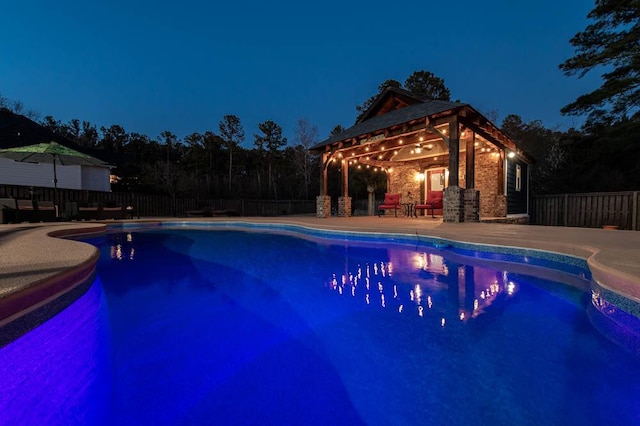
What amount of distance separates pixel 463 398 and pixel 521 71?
81.0m

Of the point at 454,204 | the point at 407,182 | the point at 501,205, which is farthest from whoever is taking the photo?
the point at 407,182

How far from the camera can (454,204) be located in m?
8.79

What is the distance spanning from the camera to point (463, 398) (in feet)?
5.51

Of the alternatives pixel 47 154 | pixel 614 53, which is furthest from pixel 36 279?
pixel 614 53

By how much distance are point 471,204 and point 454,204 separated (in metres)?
0.62

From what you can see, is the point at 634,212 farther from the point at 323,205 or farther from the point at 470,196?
the point at 323,205

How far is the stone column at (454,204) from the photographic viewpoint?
867 centimetres

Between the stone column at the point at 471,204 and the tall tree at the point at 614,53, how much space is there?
8002mm

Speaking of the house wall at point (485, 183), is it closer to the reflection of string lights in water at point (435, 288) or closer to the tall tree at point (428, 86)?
the reflection of string lights in water at point (435, 288)

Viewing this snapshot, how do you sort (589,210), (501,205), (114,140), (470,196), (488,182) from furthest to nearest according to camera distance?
(114,140), (488,182), (589,210), (501,205), (470,196)

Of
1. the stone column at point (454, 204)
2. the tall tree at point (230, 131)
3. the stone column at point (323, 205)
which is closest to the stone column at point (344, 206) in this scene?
the stone column at point (323, 205)

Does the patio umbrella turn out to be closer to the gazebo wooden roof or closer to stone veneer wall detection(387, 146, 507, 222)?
the gazebo wooden roof

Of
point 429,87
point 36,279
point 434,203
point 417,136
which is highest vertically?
point 429,87

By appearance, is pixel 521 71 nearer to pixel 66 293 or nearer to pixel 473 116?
pixel 473 116
